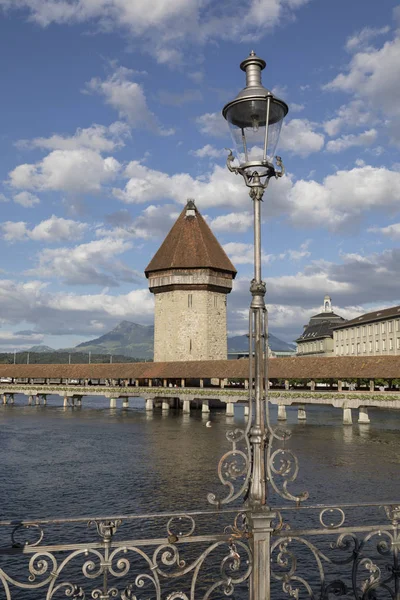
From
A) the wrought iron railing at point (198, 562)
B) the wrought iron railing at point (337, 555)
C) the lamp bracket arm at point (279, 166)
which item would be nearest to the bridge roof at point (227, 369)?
the wrought iron railing at point (337, 555)

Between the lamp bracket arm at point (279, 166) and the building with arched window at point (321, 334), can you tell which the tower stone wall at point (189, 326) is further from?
the lamp bracket arm at point (279, 166)

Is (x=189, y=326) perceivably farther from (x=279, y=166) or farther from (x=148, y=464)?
(x=279, y=166)

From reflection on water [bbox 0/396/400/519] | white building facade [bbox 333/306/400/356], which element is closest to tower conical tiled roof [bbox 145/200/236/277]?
reflection on water [bbox 0/396/400/519]

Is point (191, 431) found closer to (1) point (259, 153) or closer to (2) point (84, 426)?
(2) point (84, 426)

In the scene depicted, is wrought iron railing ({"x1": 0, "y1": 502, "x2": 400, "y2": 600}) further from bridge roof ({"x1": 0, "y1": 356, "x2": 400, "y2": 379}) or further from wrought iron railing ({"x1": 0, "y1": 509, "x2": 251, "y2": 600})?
bridge roof ({"x1": 0, "y1": 356, "x2": 400, "y2": 379})

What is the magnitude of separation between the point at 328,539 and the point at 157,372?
39571 millimetres

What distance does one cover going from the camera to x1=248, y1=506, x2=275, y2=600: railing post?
4.74 metres

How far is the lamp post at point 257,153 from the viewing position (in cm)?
532

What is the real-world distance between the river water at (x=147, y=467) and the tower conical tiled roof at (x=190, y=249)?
22.5 metres

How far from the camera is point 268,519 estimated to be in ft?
15.6

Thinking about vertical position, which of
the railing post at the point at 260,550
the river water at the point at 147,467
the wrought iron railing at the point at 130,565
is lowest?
the wrought iron railing at the point at 130,565

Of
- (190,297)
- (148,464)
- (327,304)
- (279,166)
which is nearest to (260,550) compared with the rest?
(279,166)

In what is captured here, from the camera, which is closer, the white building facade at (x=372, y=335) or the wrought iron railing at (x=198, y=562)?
the wrought iron railing at (x=198, y=562)

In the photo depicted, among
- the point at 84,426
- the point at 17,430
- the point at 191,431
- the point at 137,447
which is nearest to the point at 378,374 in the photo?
the point at 191,431
